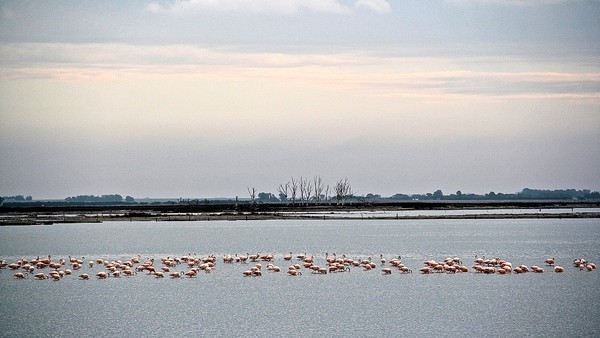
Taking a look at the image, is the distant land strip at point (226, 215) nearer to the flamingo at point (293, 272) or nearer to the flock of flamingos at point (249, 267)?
the flock of flamingos at point (249, 267)

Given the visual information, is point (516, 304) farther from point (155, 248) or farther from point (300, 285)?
point (155, 248)

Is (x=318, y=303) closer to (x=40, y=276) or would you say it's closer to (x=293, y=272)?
(x=293, y=272)

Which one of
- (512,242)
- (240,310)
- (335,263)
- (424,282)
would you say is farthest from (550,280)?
(512,242)

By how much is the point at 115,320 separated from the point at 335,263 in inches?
662

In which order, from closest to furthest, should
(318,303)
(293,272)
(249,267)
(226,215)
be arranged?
(318,303) < (293,272) < (249,267) < (226,215)

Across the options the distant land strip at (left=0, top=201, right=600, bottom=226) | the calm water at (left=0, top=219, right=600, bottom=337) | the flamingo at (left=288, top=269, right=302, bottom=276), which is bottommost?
the calm water at (left=0, top=219, right=600, bottom=337)

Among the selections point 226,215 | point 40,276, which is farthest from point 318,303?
point 226,215

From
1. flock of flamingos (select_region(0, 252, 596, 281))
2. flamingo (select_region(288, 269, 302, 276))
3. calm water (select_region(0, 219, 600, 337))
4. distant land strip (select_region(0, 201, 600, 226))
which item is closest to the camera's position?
calm water (select_region(0, 219, 600, 337))

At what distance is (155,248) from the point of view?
6034cm

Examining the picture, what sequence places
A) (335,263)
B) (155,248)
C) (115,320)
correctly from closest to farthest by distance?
(115,320)
(335,263)
(155,248)

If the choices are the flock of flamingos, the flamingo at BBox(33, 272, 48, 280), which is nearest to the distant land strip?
the flock of flamingos

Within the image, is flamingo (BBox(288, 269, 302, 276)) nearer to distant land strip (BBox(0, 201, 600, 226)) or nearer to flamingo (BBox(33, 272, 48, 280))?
flamingo (BBox(33, 272, 48, 280))

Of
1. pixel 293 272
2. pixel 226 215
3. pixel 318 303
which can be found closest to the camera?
pixel 318 303

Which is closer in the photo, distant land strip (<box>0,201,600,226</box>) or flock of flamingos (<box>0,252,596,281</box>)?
flock of flamingos (<box>0,252,596,281</box>)
